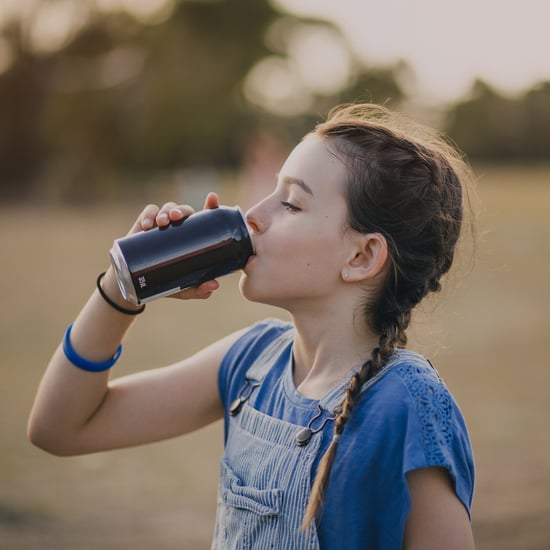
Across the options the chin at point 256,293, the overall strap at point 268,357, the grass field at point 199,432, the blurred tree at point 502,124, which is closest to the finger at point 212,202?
the chin at point 256,293

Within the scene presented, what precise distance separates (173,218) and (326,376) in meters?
0.57

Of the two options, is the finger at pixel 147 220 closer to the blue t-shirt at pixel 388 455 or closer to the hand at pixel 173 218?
the hand at pixel 173 218

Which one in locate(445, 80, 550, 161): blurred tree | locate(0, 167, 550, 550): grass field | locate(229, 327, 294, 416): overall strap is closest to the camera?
locate(229, 327, 294, 416): overall strap

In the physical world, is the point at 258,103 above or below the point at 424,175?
below

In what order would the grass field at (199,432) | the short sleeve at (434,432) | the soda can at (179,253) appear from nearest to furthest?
the short sleeve at (434,432) → the soda can at (179,253) → the grass field at (199,432)

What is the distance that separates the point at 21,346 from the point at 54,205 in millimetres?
19103

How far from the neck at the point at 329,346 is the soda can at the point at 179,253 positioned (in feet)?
0.84

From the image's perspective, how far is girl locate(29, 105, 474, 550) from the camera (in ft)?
5.65

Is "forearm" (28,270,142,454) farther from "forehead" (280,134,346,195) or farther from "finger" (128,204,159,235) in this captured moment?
"forehead" (280,134,346,195)

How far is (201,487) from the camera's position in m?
4.69

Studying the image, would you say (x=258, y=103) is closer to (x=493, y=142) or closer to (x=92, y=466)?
(x=493, y=142)

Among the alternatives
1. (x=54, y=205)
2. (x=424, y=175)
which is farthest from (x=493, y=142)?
(x=424, y=175)

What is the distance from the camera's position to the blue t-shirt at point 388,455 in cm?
169

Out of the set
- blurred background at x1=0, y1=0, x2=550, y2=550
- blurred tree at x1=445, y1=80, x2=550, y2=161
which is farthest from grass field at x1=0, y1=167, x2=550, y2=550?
blurred tree at x1=445, y1=80, x2=550, y2=161
